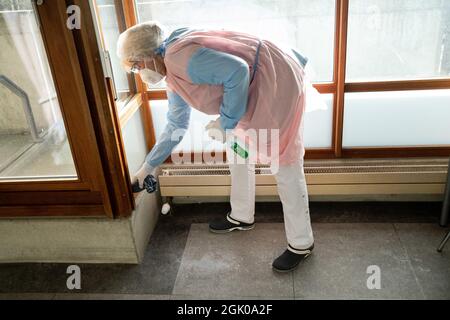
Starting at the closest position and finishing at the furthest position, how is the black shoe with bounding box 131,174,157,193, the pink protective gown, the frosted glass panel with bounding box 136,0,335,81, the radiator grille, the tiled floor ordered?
the pink protective gown → the tiled floor → the black shoe with bounding box 131,174,157,193 → the frosted glass panel with bounding box 136,0,335,81 → the radiator grille

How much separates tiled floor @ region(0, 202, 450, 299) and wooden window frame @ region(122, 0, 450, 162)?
0.30 metres

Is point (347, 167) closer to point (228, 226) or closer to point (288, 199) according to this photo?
point (288, 199)

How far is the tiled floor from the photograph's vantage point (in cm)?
196

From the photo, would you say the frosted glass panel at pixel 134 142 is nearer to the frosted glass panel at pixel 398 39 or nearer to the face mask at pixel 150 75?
the face mask at pixel 150 75

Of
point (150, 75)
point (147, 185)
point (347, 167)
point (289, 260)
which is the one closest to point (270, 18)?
point (150, 75)

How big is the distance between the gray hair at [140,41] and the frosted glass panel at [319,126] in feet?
3.29

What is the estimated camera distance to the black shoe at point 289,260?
2.06 m

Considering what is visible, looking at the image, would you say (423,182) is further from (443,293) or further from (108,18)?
(108,18)

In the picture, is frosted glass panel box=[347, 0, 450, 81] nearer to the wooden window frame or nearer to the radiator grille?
the wooden window frame

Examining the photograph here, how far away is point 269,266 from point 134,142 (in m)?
0.96

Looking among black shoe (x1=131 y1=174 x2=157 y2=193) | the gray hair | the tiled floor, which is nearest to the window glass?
the gray hair

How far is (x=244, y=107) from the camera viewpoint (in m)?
1.75

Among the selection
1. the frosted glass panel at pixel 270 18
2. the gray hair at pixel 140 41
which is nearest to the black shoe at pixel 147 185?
the gray hair at pixel 140 41

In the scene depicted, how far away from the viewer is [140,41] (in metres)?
1.77
